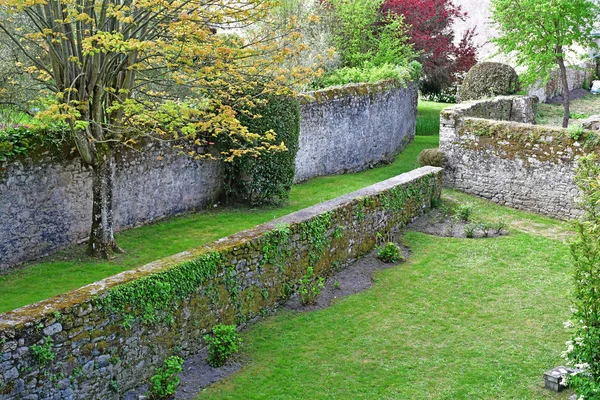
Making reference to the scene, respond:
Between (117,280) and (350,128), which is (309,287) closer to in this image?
(117,280)

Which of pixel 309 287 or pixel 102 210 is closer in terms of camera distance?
pixel 309 287

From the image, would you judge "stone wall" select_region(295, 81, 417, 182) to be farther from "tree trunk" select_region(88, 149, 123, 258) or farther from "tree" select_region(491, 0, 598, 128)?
"tree trunk" select_region(88, 149, 123, 258)

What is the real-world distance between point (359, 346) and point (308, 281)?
6.00ft

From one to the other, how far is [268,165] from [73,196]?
4441 millimetres

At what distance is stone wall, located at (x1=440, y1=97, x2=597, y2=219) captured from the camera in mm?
15914

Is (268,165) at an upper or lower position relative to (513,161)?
upper

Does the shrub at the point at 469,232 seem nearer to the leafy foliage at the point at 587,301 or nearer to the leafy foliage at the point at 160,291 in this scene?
the leafy foliage at the point at 587,301

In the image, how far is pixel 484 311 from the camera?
11016 mm

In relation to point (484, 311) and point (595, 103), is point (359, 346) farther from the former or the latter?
point (595, 103)

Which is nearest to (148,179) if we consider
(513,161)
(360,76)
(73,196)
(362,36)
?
(73,196)

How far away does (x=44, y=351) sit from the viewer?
720 centimetres

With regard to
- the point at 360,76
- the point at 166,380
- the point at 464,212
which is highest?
the point at 360,76

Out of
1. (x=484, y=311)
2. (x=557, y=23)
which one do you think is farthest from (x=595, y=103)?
(x=484, y=311)

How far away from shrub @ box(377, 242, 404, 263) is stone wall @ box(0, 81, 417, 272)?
4.24 meters
